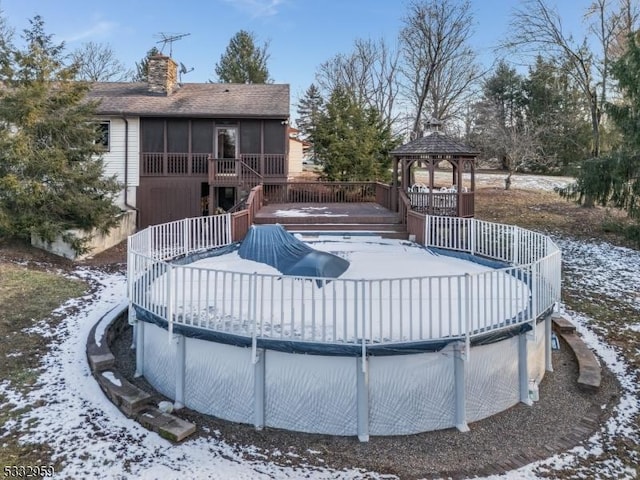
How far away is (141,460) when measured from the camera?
14.1ft

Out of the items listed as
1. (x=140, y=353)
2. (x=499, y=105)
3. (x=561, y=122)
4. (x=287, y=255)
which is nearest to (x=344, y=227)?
(x=287, y=255)

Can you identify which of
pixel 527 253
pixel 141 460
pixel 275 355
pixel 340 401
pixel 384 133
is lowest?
pixel 141 460

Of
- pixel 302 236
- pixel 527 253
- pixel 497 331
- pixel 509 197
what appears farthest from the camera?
pixel 509 197

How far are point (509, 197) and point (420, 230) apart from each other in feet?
40.8

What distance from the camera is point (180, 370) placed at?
17.7ft

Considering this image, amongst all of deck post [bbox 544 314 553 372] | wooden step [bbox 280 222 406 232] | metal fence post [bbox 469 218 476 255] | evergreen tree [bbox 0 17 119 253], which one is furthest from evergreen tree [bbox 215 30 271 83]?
deck post [bbox 544 314 553 372]

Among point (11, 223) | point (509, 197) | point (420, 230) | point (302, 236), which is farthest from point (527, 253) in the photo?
point (509, 197)

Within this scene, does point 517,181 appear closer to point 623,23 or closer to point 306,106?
point 623,23

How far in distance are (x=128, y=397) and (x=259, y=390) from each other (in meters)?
1.53

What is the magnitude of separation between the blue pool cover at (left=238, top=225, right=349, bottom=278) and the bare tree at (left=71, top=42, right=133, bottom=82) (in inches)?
1226

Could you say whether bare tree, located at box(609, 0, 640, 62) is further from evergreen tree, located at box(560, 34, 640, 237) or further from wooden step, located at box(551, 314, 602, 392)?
wooden step, located at box(551, 314, 602, 392)

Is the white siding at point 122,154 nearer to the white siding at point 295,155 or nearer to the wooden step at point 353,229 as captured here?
the wooden step at point 353,229

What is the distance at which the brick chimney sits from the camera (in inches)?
704

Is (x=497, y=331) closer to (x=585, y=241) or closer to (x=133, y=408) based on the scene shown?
(x=133, y=408)
